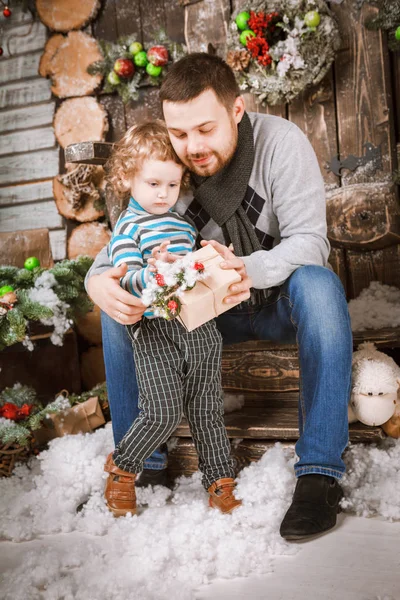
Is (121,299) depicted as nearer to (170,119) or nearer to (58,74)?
(170,119)

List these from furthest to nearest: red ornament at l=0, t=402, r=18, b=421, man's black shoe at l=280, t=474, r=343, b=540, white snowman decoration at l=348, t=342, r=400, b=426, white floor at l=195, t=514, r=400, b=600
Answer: red ornament at l=0, t=402, r=18, b=421, white snowman decoration at l=348, t=342, r=400, b=426, man's black shoe at l=280, t=474, r=343, b=540, white floor at l=195, t=514, r=400, b=600

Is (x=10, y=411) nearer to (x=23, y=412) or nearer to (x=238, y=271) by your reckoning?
(x=23, y=412)

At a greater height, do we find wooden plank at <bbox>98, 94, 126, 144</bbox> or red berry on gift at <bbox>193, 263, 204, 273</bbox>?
wooden plank at <bbox>98, 94, 126, 144</bbox>

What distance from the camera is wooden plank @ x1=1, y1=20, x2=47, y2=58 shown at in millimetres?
3004

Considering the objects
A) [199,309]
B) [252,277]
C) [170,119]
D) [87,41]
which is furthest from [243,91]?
[199,309]

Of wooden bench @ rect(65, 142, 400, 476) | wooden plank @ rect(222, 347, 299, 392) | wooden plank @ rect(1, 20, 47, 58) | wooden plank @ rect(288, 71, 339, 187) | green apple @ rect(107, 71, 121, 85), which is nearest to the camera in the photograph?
wooden bench @ rect(65, 142, 400, 476)

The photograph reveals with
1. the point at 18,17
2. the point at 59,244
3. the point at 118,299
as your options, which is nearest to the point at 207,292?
the point at 118,299

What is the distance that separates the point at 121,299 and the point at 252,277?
1.12 feet

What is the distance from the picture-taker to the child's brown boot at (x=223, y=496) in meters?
1.54

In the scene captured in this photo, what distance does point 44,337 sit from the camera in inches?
96.0

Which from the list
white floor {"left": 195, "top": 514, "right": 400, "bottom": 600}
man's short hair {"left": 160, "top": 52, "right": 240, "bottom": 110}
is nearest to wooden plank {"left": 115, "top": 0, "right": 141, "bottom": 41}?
man's short hair {"left": 160, "top": 52, "right": 240, "bottom": 110}

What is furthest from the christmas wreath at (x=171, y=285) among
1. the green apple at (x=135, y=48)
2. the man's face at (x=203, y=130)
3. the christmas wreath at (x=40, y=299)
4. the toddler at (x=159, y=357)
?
the green apple at (x=135, y=48)

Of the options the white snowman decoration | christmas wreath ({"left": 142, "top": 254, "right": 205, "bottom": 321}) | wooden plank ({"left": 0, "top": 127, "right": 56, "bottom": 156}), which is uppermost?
wooden plank ({"left": 0, "top": 127, "right": 56, "bottom": 156})

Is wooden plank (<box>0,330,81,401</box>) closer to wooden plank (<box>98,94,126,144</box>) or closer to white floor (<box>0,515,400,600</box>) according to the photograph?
wooden plank (<box>98,94,126,144</box>)
